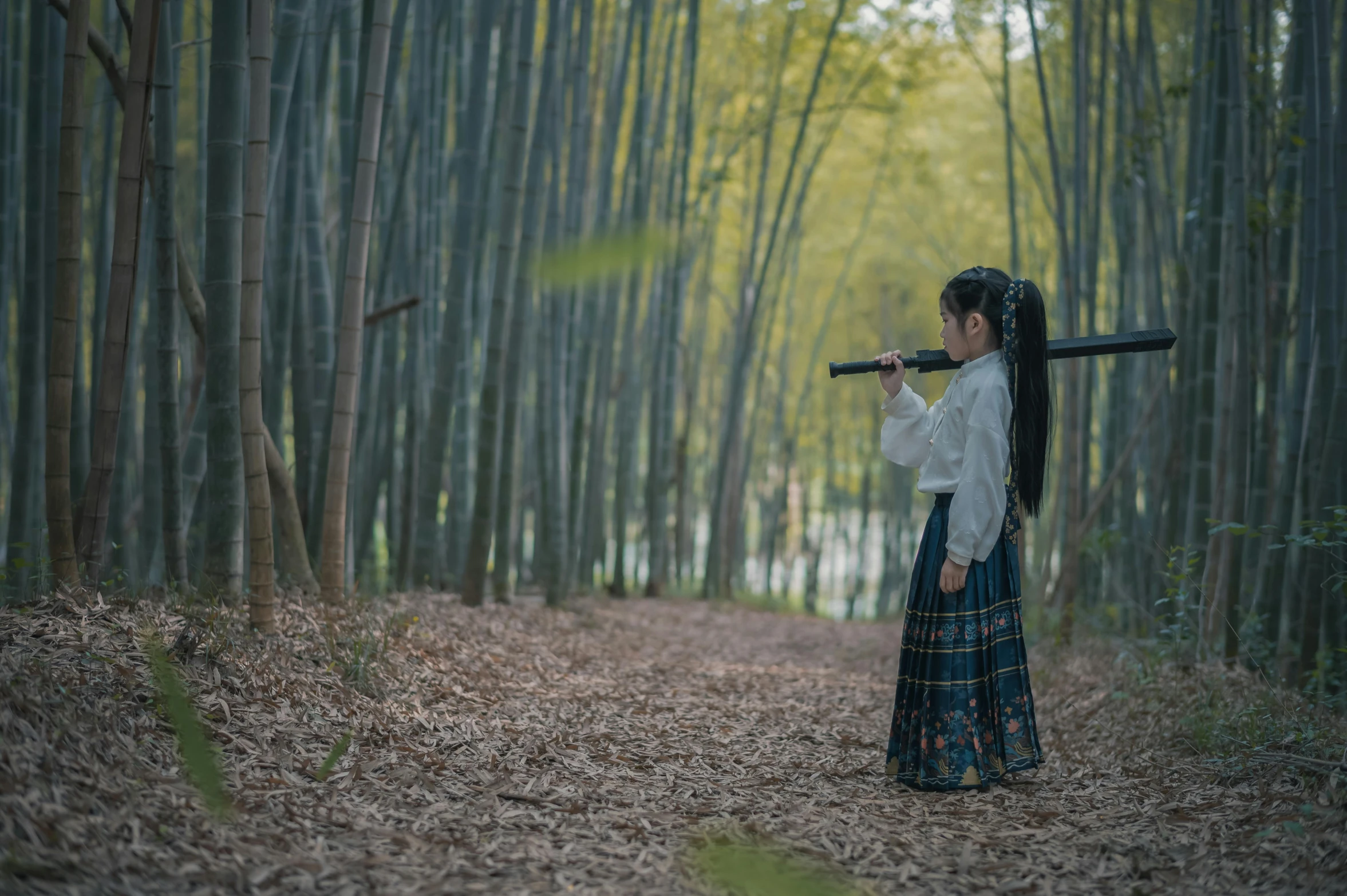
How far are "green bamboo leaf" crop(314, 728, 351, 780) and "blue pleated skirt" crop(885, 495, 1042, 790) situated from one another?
3.88 feet

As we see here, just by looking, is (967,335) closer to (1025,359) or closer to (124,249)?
(1025,359)

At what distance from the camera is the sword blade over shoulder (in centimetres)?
209

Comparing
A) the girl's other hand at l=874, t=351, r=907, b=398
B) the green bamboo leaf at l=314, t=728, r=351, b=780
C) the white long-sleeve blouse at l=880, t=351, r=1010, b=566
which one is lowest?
the green bamboo leaf at l=314, t=728, r=351, b=780

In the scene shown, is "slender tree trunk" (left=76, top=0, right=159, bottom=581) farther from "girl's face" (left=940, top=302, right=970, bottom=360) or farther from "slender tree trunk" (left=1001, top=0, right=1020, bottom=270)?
"slender tree trunk" (left=1001, top=0, right=1020, bottom=270)

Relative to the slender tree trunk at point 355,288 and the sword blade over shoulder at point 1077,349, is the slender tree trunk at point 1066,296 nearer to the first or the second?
the sword blade over shoulder at point 1077,349

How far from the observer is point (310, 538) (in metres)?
3.25

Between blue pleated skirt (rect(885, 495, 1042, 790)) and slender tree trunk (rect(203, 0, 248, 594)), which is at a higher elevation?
slender tree trunk (rect(203, 0, 248, 594))

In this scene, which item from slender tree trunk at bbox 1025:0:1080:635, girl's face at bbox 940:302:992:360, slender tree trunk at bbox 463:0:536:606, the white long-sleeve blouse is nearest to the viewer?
the white long-sleeve blouse

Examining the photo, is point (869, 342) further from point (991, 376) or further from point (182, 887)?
point (182, 887)

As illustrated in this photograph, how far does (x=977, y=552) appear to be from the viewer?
6.91 ft

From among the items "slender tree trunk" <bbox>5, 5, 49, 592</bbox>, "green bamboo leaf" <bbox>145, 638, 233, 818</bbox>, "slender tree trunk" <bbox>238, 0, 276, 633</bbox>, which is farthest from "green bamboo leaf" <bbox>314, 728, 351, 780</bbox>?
"slender tree trunk" <bbox>5, 5, 49, 592</bbox>

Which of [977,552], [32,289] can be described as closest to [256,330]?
[32,289]

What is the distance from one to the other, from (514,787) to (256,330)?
49.6 inches

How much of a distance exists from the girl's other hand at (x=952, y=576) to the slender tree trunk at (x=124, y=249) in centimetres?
184
